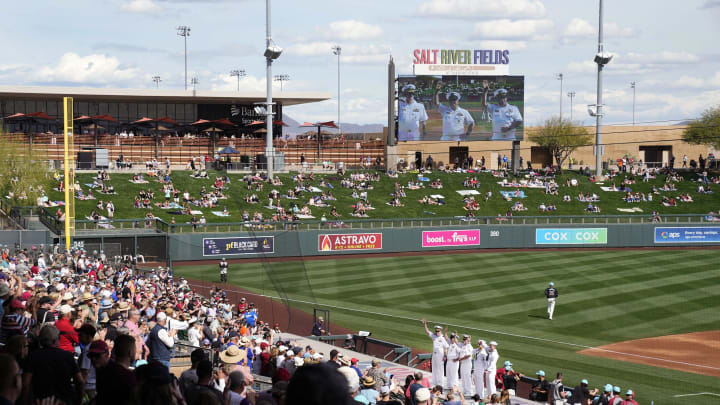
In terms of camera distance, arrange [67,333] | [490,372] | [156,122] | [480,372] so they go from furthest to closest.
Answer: [156,122] → [480,372] → [490,372] → [67,333]

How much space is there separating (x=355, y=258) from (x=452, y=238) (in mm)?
6804

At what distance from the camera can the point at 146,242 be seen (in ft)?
123

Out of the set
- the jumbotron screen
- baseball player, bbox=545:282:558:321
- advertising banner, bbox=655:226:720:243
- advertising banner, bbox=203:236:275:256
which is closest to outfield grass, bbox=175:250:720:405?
baseball player, bbox=545:282:558:321

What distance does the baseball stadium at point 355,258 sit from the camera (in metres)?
10.2

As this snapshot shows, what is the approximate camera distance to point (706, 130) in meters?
69.6

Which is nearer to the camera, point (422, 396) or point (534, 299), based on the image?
point (422, 396)

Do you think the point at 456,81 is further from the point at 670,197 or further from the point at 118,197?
the point at 118,197

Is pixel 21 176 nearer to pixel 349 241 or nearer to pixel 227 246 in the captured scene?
pixel 227 246

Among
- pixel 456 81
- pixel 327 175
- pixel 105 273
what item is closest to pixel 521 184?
pixel 456 81

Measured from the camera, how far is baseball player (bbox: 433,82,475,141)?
186ft

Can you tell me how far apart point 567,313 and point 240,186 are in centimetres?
2967

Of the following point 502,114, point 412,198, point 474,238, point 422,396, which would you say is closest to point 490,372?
point 422,396

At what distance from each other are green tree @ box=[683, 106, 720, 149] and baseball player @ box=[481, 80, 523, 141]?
21012 mm

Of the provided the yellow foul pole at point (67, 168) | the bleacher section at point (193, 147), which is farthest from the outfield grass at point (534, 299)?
the bleacher section at point (193, 147)
